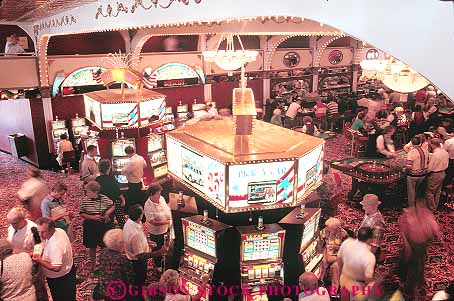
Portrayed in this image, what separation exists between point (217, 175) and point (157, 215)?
1.26 metres

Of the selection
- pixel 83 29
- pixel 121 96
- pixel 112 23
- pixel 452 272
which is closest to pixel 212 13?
pixel 112 23

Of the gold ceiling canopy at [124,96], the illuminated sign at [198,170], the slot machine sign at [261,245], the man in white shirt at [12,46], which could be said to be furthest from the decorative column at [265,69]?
the slot machine sign at [261,245]

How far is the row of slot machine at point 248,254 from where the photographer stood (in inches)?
175

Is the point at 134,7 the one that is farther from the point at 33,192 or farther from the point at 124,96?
the point at 124,96

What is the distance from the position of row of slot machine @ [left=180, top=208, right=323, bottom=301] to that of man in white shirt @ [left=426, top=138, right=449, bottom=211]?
3.20m

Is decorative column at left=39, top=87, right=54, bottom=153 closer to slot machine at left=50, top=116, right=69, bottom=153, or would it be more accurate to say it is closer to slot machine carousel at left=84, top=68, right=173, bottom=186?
slot machine at left=50, top=116, right=69, bottom=153

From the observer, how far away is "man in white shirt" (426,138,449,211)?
675 cm

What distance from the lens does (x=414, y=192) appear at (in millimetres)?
6891

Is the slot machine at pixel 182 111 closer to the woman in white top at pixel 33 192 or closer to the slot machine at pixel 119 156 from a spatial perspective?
the slot machine at pixel 119 156

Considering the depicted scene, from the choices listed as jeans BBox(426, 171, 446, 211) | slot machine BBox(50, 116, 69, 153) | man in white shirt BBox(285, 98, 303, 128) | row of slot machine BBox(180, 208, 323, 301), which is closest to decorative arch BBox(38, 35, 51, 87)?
slot machine BBox(50, 116, 69, 153)

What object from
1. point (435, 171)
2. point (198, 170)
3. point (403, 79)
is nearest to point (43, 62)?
point (198, 170)

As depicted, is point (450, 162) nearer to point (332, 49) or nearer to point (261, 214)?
point (261, 214)

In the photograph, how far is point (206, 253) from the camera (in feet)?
15.1

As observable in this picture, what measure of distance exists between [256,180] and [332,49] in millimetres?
13662
